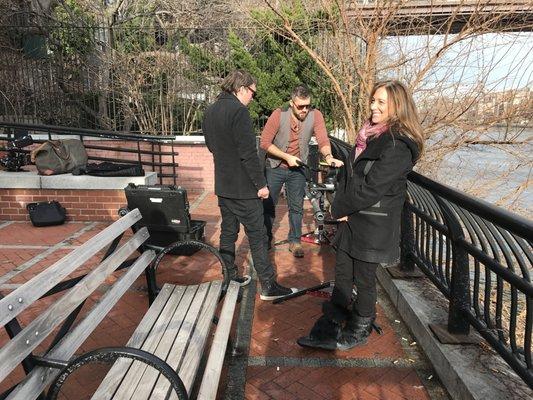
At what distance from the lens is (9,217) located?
21.2 ft

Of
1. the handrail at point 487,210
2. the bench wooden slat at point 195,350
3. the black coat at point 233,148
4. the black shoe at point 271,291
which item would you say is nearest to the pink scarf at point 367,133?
the handrail at point 487,210

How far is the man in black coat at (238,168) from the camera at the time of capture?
11.6 feet

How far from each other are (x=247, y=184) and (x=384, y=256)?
134 centimetres

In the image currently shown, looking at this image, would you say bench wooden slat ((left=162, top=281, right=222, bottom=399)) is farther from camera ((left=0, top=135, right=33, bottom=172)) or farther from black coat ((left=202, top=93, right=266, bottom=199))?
camera ((left=0, top=135, right=33, bottom=172))

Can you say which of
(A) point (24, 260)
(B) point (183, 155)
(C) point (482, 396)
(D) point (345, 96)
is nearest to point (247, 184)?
(C) point (482, 396)

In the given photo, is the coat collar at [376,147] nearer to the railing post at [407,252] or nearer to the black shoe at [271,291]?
the railing post at [407,252]

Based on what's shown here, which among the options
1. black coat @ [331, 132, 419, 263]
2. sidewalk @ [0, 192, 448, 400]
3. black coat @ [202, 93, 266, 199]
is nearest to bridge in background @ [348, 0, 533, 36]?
sidewalk @ [0, 192, 448, 400]

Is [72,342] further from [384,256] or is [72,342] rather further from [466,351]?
[466,351]

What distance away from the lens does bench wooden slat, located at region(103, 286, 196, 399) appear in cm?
200

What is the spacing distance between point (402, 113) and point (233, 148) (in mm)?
1448

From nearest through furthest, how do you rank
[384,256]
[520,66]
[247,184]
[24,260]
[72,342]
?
[72,342]
[384,256]
[247,184]
[24,260]
[520,66]

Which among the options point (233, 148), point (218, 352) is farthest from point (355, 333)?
point (233, 148)

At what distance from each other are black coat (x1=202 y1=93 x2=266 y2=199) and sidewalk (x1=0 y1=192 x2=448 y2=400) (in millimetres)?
1000

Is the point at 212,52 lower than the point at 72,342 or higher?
higher
